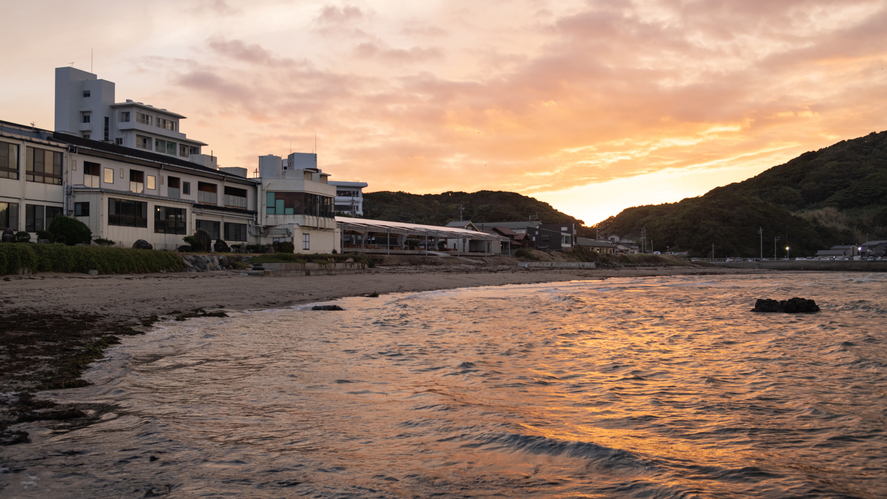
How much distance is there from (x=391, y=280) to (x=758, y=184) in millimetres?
204743

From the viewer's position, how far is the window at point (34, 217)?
1009 inches

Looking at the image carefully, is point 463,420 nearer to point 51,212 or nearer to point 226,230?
point 51,212

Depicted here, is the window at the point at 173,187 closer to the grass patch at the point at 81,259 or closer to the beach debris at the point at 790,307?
the grass patch at the point at 81,259

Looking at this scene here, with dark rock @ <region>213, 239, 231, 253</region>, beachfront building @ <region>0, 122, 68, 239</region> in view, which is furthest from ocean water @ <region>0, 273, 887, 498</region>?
dark rock @ <region>213, 239, 231, 253</region>

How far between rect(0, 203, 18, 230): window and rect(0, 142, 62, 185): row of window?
1315 mm

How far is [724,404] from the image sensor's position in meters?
5.91

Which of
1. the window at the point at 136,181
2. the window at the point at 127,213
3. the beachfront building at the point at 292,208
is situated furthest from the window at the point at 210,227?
the window at the point at 127,213

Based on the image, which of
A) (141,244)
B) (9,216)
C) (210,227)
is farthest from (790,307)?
(210,227)

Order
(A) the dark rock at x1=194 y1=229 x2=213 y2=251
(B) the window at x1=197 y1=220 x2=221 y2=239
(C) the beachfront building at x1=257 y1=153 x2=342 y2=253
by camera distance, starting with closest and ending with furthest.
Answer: (A) the dark rock at x1=194 y1=229 x2=213 y2=251
(B) the window at x1=197 y1=220 x2=221 y2=239
(C) the beachfront building at x1=257 y1=153 x2=342 y2=253

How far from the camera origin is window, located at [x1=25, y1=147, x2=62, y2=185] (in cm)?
2580

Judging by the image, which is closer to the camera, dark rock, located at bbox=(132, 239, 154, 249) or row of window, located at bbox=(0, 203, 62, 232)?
row of window, located at bbox=(0, 203, 62, 232)

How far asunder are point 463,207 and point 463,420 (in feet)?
475

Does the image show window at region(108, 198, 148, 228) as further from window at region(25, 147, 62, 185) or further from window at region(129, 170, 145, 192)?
window at region(25, 147, 62, 185)

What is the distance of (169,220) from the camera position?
31719 millimetres
